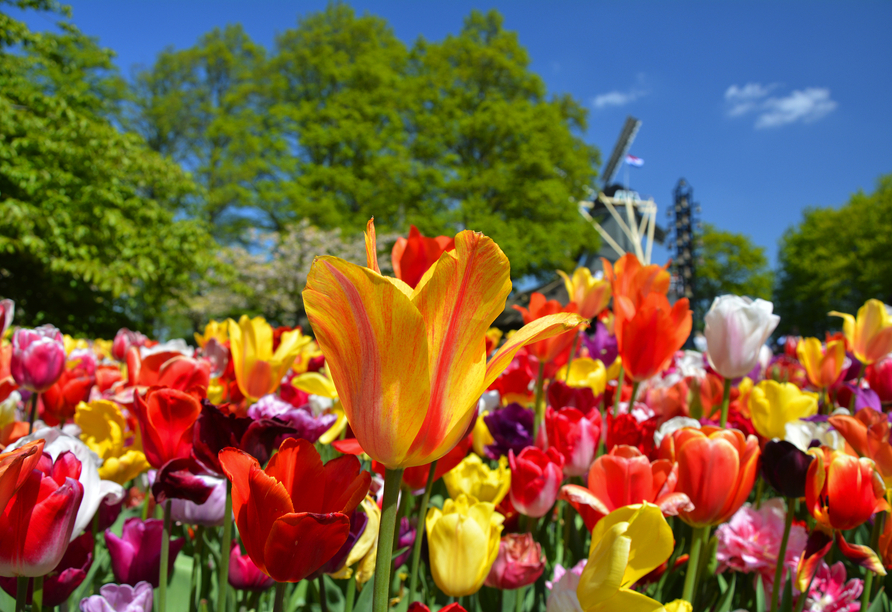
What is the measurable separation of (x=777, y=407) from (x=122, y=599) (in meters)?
1.41

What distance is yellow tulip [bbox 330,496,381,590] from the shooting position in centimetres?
89

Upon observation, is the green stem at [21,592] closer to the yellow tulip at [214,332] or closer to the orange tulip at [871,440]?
the orange tulip at [871,440]

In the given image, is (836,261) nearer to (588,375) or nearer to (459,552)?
(588,375)

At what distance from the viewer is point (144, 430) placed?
2.88ft

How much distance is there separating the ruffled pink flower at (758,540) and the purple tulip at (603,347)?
1.27m

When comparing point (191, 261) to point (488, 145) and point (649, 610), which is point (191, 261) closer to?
point (488, 145)

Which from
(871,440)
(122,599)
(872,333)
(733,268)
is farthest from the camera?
(733,268)

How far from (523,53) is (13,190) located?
599 inches

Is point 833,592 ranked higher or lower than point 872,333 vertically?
lower

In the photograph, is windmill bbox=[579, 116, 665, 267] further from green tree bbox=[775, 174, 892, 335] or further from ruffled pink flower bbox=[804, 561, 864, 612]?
ruffled pink flower bbox=[804, 561, 864, 612]

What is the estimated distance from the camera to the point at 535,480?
109 centimetres

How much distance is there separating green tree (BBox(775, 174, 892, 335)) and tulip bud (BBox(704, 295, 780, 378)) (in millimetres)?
26888

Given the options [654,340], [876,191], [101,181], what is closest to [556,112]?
[101,181]

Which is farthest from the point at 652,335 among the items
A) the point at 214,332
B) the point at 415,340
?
the point at 214,332
